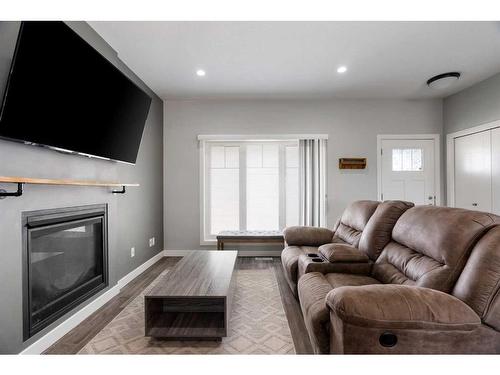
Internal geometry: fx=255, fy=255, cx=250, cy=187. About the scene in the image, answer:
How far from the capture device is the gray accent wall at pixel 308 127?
4.23 metres

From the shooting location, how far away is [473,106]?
364 centimetres

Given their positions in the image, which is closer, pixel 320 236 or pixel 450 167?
pixel 320 236

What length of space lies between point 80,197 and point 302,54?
2.63 m

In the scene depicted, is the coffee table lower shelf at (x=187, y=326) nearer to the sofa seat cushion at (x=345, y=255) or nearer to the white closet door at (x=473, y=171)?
the sofa seat cushion at (x=345, y=255)

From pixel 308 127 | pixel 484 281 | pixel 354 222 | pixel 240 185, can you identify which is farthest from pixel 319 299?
pixel 308 127

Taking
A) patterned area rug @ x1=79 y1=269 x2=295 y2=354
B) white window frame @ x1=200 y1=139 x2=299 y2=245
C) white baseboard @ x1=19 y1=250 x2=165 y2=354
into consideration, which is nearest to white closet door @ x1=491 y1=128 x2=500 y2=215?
white window frame @ x1=200 y1=139 x2=299 y2=245

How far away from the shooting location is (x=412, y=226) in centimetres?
176

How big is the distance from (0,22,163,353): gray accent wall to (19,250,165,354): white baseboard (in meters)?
0.04

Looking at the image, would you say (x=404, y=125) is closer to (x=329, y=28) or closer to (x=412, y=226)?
(x=329, y=28)

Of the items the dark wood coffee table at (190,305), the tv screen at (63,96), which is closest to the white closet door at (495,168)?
the dark wood coffee table at (190,305)

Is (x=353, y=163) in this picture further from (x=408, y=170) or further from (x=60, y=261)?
(x=60, y=261)

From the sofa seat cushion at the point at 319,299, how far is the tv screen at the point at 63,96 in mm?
1985

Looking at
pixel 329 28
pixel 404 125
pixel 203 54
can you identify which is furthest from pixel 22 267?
pixel 404 125

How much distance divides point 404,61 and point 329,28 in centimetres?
126
